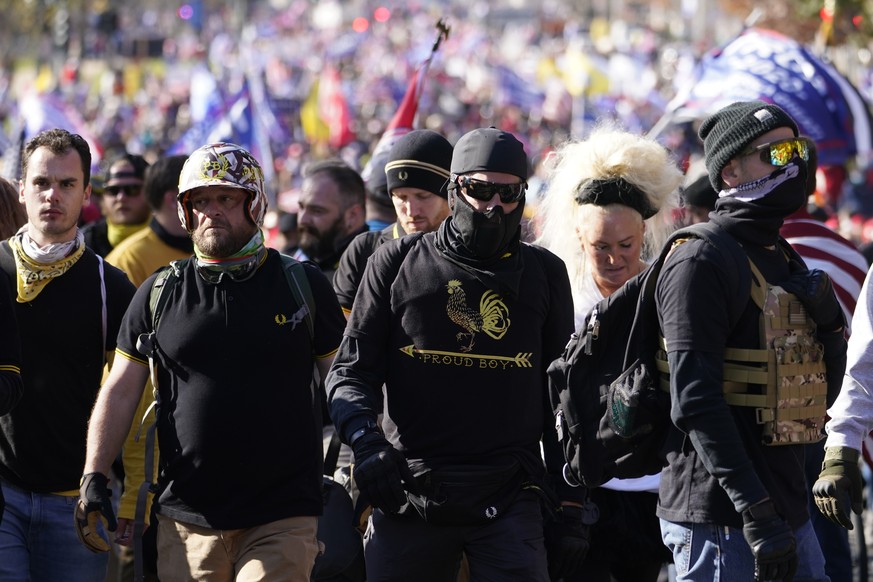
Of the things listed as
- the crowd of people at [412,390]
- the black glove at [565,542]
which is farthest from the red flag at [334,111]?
the black glove at [565,542]

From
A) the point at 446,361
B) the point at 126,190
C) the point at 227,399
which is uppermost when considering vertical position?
the point at 126,190

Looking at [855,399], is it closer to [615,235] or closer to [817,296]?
[817,296]

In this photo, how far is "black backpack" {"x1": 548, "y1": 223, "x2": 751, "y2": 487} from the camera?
4.32 meters

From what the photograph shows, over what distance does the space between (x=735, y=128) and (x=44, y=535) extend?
291 cm

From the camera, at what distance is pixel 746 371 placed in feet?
13.6

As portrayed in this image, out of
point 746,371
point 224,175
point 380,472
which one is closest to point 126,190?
point 224,175

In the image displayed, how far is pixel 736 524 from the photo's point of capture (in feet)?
13.5

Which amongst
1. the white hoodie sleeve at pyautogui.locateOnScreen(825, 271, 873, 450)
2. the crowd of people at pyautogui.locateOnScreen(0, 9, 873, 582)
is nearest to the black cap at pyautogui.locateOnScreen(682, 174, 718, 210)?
the crowd of people at pyautogui.locateOnScreen(0, 9, 873, 582)

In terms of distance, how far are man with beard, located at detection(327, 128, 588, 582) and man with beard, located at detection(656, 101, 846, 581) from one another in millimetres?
713

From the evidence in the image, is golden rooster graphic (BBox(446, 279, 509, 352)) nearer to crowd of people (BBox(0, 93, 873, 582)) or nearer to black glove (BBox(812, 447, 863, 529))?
crowd of people (BBox(0, 93, 873, 582))

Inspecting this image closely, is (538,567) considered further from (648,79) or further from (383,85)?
(383,85)

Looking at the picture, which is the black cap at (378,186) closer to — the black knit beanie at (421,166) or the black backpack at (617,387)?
the black knit beanie at (421,166)

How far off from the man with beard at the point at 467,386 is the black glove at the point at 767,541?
109cm

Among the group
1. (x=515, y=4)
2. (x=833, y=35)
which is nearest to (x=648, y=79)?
(x=833, y=35)
